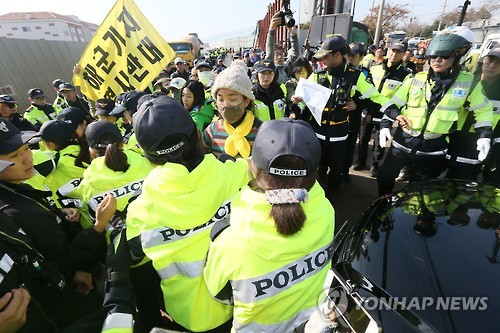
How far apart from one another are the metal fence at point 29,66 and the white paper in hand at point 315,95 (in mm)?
9573

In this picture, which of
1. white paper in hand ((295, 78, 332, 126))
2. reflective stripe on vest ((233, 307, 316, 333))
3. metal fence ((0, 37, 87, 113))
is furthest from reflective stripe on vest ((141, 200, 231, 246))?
metal fence ((0, 37, 87, 113))

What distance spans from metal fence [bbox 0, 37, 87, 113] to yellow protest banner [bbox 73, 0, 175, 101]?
22.0 feet

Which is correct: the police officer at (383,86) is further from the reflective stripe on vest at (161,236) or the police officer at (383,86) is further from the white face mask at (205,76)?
the reflective stripe on vest at (161,236)

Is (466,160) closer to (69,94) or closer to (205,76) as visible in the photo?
(205,76)

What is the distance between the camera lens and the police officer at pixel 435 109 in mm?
2854

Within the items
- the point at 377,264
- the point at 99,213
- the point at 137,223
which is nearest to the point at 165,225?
the point at 137,223

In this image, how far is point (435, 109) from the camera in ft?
9.85

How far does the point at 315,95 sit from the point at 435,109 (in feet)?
4.64

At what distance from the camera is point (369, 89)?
3762mm

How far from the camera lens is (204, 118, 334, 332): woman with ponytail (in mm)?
1151

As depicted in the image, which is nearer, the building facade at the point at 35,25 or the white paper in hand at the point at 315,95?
the white paper in hand at the point at 315,95

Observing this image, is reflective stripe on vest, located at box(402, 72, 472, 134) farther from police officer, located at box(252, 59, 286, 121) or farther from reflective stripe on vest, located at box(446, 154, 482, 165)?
police officer, located at box(252, 59, 286, 121)

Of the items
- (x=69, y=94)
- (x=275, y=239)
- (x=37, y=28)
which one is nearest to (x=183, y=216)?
(x=275, y=239)

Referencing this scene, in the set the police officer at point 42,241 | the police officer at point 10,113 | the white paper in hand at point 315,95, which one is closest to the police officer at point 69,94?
the police officer at point 10,113
